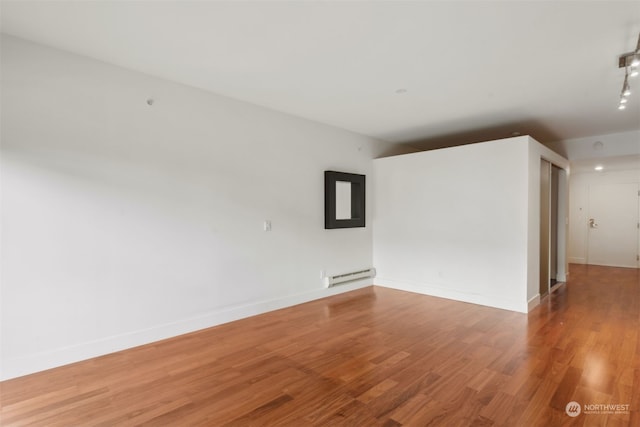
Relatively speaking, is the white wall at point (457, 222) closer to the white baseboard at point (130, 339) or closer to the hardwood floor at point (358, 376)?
the hardwood floor at point (358, 376)

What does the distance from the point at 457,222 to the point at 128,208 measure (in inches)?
170

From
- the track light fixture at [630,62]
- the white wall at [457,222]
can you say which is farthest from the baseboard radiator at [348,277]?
the track light fixture at [630,62]

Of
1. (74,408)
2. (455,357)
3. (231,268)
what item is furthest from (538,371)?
(74,408)

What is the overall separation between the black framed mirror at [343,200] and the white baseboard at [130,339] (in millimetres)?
1273

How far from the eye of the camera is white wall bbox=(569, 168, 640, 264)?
7.77m

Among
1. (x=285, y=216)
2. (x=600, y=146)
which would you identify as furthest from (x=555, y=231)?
(x=285, y=216)

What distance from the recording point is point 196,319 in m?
3.52

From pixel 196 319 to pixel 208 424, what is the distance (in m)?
1.69

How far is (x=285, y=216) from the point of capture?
4426mm

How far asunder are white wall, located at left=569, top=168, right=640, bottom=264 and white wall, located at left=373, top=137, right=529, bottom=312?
5.40 metres

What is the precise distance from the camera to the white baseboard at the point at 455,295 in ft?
13.9

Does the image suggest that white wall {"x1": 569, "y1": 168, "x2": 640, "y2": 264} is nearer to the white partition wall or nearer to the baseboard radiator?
the white partition wall

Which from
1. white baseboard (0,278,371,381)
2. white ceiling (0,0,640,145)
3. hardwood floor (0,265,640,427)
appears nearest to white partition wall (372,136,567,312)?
hardwood floor (0,265,640,427)

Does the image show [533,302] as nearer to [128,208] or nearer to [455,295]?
[455,295]
